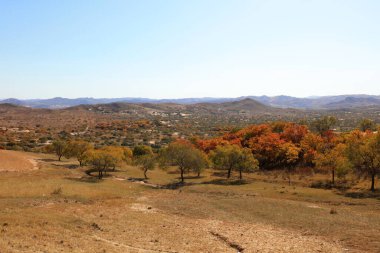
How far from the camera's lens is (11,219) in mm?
27969

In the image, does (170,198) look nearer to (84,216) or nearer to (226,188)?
(226,188)

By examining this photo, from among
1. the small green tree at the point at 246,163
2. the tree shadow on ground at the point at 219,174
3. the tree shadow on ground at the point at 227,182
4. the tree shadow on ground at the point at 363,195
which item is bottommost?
the tree shadow on ground at the point at 219,174

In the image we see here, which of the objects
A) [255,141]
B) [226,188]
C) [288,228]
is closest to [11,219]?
[288,228]

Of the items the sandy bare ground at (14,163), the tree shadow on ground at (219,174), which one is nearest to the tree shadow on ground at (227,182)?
the tree shadow on ground at (219,174)

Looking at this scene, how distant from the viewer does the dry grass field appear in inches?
1008

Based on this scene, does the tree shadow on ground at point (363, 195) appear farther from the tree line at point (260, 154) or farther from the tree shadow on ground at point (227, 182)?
the tree shadow on ground at point (227, 182)

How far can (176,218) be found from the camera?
120 feet

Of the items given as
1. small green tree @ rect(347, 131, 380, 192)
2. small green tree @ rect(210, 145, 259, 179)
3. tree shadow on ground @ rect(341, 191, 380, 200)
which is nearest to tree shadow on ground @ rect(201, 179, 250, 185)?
small green tree @ rect(210, 145, 259, 179)

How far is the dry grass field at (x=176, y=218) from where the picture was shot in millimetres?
25609

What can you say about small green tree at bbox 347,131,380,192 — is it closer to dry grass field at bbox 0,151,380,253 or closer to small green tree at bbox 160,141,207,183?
dry grass field at bbox 0,151,380,253

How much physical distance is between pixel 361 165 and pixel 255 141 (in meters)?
40.2

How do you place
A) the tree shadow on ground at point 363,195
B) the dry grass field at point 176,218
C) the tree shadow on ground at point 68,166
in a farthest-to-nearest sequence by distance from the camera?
the tree shadow on ground at point 68,166 → the tree shadow on ground at point 363,195 → the dry grass field at point 176,218

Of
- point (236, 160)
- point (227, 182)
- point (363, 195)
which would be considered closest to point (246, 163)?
point (236, 160)

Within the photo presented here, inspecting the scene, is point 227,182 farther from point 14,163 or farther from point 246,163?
point 14,163
